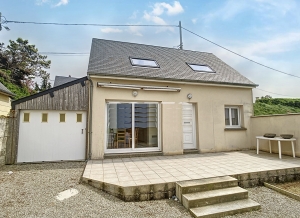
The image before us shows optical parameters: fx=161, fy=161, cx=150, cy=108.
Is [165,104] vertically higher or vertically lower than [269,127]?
higher

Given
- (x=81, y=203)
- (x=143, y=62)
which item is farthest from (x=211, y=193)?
(x=143, y=62)

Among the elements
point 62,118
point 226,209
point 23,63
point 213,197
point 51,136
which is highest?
point 23,63

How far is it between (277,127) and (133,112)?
22.1ft

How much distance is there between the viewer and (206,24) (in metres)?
9.70

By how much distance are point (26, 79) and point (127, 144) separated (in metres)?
17.8

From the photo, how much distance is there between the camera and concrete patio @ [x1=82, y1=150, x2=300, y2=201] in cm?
371

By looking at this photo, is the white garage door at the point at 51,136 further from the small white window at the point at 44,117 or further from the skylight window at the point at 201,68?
the skylight window at the point at 201,68

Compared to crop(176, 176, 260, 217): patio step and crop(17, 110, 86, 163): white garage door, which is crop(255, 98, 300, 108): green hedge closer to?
crop(176, 176, 260, 217): patio step

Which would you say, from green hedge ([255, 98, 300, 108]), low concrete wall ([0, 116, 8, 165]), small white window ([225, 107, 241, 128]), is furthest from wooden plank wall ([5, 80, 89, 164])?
green hedge ([255, 98, 300, 108])

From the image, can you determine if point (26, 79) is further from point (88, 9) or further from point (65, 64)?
point (88, 9)

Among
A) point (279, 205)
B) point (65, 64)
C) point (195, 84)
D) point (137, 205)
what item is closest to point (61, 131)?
point (137, 205)

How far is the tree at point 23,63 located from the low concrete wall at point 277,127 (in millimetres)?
20195

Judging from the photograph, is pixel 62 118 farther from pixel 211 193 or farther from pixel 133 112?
pixel 211 193

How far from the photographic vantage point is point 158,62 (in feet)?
29.3
